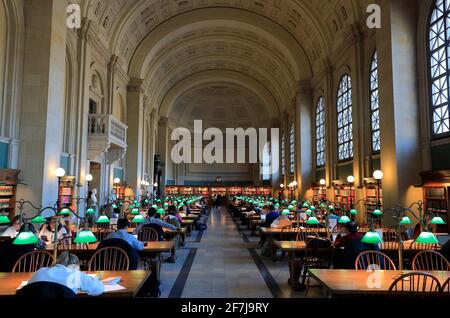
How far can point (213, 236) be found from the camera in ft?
42.8

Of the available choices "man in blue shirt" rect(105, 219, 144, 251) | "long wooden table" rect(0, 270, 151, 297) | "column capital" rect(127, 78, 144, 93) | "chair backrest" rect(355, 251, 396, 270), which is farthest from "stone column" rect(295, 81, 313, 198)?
"long wooden table" rect(0, 270, 151, 297)

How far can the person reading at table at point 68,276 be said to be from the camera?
247 cm

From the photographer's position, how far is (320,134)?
20281 mm

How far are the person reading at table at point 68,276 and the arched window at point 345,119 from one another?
13710mm

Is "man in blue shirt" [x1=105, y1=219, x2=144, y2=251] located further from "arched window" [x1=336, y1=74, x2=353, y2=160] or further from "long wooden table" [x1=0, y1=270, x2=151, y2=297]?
"arched window" [x1=336, y1=74, x2=353, y2=160]

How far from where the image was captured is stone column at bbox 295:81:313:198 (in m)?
21.0

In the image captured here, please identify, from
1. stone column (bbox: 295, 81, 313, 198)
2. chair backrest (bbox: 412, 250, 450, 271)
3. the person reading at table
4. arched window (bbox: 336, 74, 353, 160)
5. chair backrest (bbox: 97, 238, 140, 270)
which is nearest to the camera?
the person reading at table

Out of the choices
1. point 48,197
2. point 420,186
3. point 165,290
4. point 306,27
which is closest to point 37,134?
point 48,197

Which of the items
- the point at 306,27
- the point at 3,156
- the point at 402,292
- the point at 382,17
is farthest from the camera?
the point at 306,27

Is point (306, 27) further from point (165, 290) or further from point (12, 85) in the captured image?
point (165, 290)

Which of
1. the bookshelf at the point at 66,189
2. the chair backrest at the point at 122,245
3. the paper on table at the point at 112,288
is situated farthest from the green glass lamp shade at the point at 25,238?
the bookshelf at the point at 66,189

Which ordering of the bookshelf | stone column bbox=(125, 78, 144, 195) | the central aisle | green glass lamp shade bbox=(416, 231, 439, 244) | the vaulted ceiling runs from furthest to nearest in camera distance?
1. stone column bbox=(125, 78, 144, 195)
2. the vaulted ceiling
3. the bookshelf
4. the central aisle
5. green glass lamp shade bbox=(416, 231, 439, 244)

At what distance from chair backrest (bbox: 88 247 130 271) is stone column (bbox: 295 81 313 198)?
17.2m
